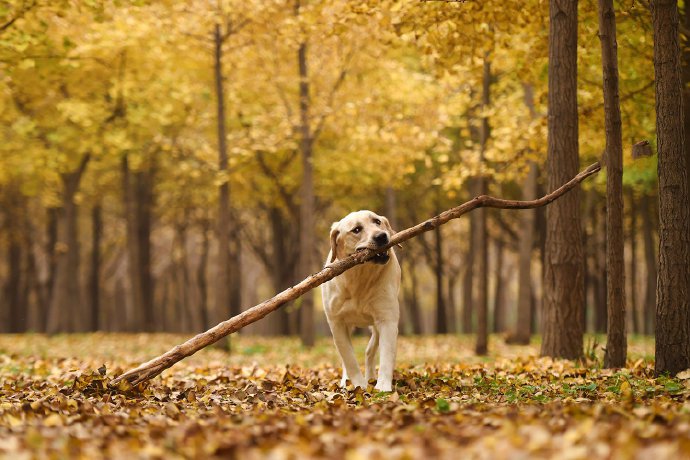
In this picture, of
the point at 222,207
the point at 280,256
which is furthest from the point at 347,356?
the point at 280,256

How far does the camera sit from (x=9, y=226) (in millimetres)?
34156

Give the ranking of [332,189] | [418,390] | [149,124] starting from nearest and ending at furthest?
[418,390], [149,124], [332,189]

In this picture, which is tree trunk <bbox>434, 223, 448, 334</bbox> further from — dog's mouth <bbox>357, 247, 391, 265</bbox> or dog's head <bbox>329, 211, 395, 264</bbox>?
dog's mouth <bbox>357, 247, 391, 265</bbox>

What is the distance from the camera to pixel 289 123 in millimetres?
21375

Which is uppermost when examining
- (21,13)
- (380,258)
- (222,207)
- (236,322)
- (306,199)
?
(21,13)

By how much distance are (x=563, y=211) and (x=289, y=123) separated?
38.4 feet

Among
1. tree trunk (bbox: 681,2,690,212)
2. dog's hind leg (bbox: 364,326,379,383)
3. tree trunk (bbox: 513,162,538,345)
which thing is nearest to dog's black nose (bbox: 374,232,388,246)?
dog's hind leg (bbox: 364,326,379,383)

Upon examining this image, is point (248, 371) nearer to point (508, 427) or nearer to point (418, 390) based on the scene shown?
point (418, 390)

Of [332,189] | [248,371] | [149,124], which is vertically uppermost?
[149,124]

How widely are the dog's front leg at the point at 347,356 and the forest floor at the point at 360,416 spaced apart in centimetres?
27

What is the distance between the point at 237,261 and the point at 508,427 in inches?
1222

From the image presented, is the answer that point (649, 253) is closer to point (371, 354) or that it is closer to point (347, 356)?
point (371, 354)

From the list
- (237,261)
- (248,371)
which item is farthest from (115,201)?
(248,371)

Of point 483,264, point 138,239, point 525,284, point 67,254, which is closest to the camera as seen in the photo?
point 483,264
